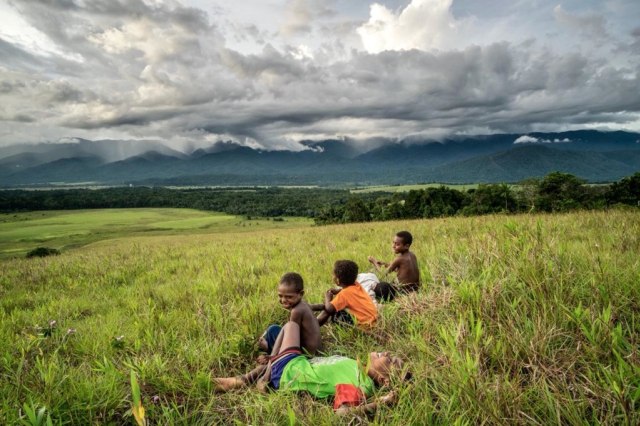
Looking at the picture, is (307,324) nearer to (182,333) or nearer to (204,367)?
(204,367)

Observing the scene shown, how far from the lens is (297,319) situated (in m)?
3.82

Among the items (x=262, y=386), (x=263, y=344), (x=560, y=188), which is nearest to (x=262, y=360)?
(x=263, y=344)

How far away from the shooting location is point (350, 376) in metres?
3.00

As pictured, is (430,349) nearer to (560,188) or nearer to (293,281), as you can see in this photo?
(293,281)

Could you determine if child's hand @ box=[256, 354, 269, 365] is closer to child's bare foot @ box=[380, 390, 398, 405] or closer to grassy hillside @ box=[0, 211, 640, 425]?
grassy hillside @ box=[0, 211, 640, 425]

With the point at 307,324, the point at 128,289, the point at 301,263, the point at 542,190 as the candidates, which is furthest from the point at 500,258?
the point at 542,190

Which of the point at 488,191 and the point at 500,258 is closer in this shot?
the point at 500,258

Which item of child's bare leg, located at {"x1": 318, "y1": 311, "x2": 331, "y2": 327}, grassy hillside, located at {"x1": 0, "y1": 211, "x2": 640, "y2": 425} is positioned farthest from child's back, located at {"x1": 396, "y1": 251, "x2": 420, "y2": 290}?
child's bare leg, located at {"x1": 318, "y1": 311, "x2": 331, "y2": 327}

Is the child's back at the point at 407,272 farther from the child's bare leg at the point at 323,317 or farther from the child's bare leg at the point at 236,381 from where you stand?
the child's bare leg at the point at 236,381

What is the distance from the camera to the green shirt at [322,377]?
2.91 metres

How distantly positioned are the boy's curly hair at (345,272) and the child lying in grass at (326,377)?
132 cm

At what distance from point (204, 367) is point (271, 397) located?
91 centimetres

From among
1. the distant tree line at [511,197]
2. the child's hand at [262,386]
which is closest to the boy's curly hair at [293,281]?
the child's hand at [262,386]

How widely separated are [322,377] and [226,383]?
97 centimetres
